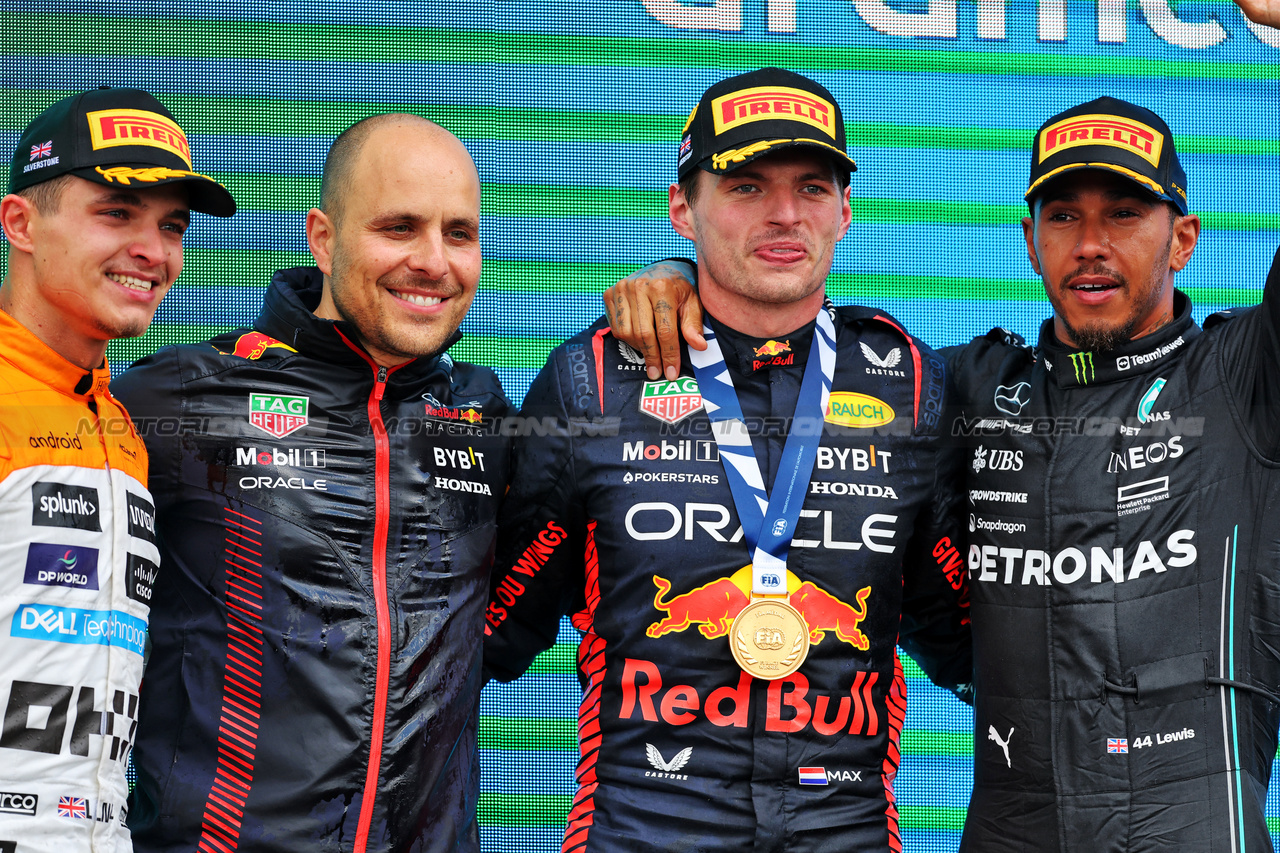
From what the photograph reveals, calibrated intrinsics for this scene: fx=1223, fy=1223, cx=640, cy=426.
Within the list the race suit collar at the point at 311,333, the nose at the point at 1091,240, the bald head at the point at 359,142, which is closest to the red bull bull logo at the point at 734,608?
the race suit collar at the point at 311,333

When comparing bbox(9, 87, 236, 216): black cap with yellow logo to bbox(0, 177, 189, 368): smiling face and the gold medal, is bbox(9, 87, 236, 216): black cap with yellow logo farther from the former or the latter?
the gold medal

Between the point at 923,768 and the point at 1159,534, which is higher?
the point at 1159,534

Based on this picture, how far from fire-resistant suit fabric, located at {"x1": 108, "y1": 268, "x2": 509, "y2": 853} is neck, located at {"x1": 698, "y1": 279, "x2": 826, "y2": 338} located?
1.96 ft

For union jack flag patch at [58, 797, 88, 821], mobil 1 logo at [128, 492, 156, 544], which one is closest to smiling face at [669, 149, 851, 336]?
mobil 1 logo at [128, 492, 156, 544]

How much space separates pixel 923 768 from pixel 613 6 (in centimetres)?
230

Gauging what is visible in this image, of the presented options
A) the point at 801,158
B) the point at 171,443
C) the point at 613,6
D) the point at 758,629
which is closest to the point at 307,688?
the point at 171,443

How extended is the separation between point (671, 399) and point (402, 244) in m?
0.59

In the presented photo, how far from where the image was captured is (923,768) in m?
3.38

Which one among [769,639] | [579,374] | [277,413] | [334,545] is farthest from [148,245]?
[769,639]

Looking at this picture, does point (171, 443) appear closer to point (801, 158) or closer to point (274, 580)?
point (274, 580)

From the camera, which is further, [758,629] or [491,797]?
[491,797]

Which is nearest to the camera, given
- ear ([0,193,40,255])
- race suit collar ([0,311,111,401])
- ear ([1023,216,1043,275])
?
race suit collar ([0,311,111,401])

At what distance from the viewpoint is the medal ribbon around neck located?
227cm

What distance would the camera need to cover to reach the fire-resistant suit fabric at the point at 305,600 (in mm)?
2090
